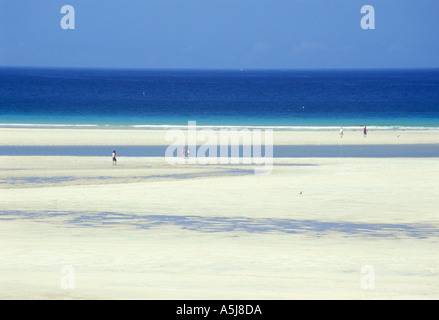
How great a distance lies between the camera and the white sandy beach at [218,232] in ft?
38.3

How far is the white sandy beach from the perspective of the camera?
1167 cm

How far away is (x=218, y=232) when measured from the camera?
54.6 ft

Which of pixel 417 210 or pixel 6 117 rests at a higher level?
pixel 6 117

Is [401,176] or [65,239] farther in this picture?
[401,176]

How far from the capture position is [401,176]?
91.4 ft
